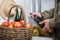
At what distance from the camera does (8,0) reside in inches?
63.7

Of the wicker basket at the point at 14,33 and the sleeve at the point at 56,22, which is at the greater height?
the sleeve at the point at 56,22

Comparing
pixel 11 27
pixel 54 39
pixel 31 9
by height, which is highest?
pixel 31 9

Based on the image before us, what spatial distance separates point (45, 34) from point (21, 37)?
411 millimetres

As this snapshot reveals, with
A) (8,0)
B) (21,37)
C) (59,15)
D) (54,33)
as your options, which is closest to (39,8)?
(8,0)

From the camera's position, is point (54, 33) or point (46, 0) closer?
point (54, 33)

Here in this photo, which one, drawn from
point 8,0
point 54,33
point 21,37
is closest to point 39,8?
point 8,0

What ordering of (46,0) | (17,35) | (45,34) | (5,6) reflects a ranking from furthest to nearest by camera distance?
(46,0)
(5,6)
(45,34)
(17,35)

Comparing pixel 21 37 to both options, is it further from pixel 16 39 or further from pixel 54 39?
pixel 54 39

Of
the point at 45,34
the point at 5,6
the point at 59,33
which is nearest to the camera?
the point at 59,33

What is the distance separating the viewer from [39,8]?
1762 mm

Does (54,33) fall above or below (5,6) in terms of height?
below

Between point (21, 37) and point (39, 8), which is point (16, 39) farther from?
point (39, 8)

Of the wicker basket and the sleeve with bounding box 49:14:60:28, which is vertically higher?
the sleeve with bounding box 49:14:60:28

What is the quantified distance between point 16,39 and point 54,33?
385mm
